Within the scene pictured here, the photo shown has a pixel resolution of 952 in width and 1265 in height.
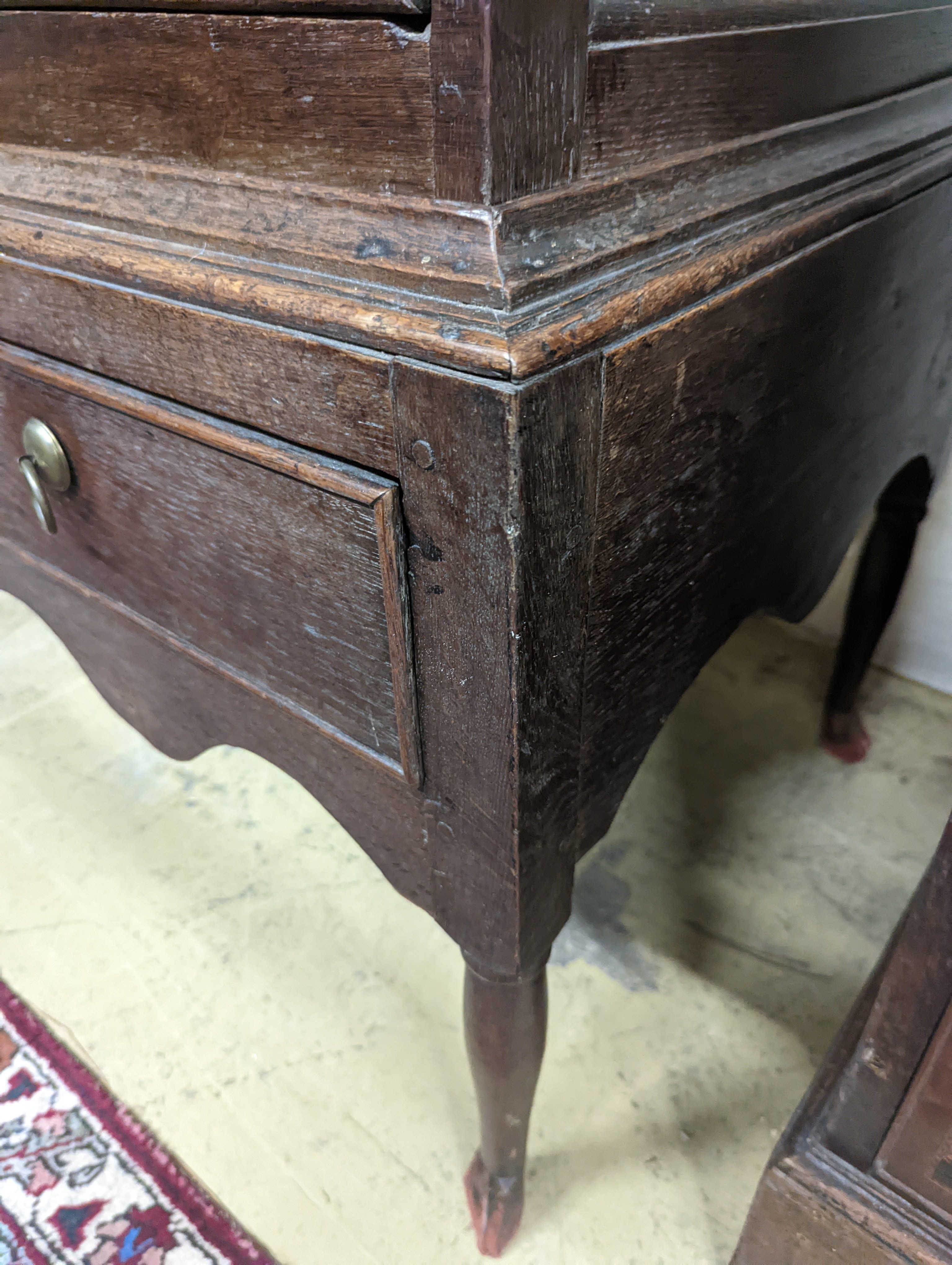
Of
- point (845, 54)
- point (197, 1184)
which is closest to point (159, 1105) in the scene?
point (197, 1184)

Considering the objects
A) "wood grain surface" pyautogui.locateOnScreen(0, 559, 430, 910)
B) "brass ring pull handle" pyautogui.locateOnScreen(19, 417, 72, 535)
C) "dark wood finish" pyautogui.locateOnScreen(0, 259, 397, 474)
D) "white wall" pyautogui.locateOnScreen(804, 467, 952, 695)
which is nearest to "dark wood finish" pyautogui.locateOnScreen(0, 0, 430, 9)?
"dark wood finish" pyautogui.locateOnScreen(0, 259, 397, 474)

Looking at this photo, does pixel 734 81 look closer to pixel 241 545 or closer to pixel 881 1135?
pixel 241 545

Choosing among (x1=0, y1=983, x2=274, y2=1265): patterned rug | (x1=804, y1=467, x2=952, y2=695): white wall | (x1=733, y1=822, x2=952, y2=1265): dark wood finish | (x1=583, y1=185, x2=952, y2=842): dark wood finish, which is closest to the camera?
(x1=583, y1=185, x2=952, y2=842): dark wood finish

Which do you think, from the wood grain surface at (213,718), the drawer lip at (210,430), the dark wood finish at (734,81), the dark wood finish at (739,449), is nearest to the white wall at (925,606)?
the dark wood finish at (739,449)

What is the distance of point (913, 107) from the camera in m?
0.62

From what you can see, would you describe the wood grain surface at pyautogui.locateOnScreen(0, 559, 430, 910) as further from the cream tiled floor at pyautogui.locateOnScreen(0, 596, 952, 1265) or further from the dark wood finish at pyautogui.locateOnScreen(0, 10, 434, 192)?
the cream tiled floor at pyautogui.locateOnScreen(0, 596, 952, 1265)

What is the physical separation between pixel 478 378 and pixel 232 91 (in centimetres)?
19

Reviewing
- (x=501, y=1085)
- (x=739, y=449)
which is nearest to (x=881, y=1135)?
(x=501, y=1085)

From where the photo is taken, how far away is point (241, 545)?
1.61 ft

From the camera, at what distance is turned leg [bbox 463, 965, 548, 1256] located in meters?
0.60

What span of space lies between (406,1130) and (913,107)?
0.97 metres

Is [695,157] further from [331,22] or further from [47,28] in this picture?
[47,28]

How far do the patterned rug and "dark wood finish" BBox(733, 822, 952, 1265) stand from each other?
448 mm

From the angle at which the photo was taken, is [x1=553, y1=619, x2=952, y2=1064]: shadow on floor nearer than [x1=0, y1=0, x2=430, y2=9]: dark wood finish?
No
